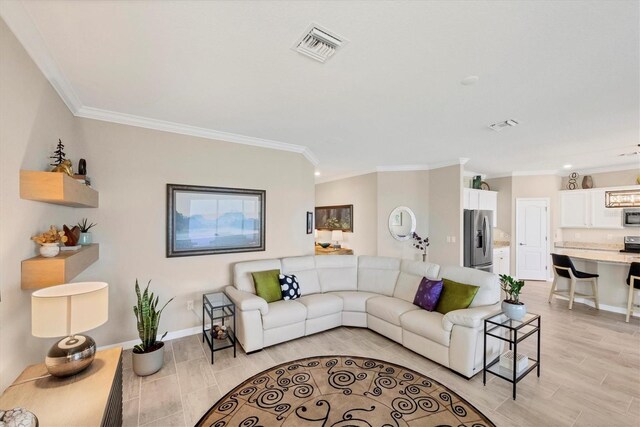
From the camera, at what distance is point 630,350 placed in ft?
10.6

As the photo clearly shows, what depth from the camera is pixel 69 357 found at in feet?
4.97

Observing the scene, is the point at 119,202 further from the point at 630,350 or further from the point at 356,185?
the point at 630,350

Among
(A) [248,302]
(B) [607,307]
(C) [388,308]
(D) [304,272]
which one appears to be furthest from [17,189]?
(B) [607,307]

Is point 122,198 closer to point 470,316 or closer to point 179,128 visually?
Answer: point 179,128

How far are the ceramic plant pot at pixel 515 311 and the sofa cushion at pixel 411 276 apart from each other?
37.9 inches

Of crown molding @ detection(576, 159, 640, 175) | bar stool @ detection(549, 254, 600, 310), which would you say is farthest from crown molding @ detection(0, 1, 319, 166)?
crown molding @ detection(576, 159, 640, 175)

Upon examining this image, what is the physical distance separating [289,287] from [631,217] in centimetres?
722

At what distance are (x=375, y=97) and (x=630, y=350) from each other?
169 inches

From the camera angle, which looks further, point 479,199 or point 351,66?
point 479,199

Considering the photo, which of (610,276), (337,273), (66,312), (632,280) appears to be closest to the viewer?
(66,312)

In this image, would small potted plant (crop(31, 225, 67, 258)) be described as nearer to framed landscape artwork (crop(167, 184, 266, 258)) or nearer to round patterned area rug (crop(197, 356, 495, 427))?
framed landscape artwork (crop(167, 184, 266, 258))

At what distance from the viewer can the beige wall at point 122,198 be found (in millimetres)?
1646

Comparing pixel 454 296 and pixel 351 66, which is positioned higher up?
pixel 351 66

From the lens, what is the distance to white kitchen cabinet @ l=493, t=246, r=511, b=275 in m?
6.54
